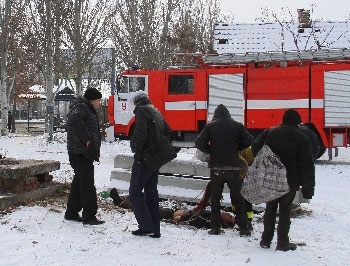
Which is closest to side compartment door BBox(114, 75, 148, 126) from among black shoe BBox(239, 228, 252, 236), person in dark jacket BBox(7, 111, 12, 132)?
black shoe BBox(239, 228, 252, 236)

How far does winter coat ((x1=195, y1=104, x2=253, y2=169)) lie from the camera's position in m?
6.55

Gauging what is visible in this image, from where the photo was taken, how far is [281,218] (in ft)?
19.6

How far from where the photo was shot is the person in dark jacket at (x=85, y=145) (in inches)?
263

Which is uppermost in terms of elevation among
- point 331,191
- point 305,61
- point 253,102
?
point 305,61

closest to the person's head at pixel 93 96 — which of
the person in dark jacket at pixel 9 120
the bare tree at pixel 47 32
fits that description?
the bare tree at pixel 47 32

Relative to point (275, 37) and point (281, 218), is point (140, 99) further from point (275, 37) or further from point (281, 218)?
point (275, 37)

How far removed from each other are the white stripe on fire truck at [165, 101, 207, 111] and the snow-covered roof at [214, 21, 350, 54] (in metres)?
7.15

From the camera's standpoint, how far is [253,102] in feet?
53.4

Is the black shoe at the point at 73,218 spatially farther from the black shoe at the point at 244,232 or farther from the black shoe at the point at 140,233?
the black shoe at the point at 244,232

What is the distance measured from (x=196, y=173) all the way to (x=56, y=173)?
421 cm

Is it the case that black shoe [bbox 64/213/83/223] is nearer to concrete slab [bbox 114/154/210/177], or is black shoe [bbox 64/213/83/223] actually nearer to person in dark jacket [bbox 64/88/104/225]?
person in dark jacket [bbox 64/88/104/225]

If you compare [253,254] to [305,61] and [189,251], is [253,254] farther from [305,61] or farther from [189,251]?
[305,61]

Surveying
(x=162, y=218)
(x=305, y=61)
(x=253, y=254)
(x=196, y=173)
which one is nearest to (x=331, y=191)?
(x=196, y=173)

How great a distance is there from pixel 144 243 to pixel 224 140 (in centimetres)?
163
